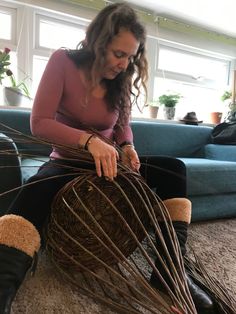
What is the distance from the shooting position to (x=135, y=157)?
1033 mm

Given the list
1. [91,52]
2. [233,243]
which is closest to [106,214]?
[91,52]

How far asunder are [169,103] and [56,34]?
4.08ft

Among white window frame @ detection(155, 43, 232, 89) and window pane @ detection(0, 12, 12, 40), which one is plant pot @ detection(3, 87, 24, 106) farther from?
white window frame @ detection(155, 43, 232, 89)

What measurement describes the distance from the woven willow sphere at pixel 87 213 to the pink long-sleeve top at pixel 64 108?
0.49ft

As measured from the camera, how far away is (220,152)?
2.42 metres

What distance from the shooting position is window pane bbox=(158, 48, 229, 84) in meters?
3.38

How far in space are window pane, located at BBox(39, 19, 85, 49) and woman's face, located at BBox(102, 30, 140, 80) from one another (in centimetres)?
175

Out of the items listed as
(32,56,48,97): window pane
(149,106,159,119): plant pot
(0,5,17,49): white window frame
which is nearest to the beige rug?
(149,106,159,119): plant pot

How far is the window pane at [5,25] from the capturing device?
2496 mm

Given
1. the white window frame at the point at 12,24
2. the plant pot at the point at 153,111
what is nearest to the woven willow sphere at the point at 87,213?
the white window frame at the point at 12,24

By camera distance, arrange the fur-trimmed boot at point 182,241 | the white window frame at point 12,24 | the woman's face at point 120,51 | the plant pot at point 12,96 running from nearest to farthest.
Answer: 1. the fur-trimmed boot at point 182,241
2. the woman's face at point 120,51
3. the plant pot at point 12,96
4. the white window frame at point 12,24

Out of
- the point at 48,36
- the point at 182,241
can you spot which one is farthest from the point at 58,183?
the point at 48,36

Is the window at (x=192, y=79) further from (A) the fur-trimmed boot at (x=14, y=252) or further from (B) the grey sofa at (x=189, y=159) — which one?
(A) the fur-trimmed boot at (x=14, y=252)

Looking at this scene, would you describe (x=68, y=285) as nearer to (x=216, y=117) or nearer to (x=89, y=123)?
(x=89, y=123)
